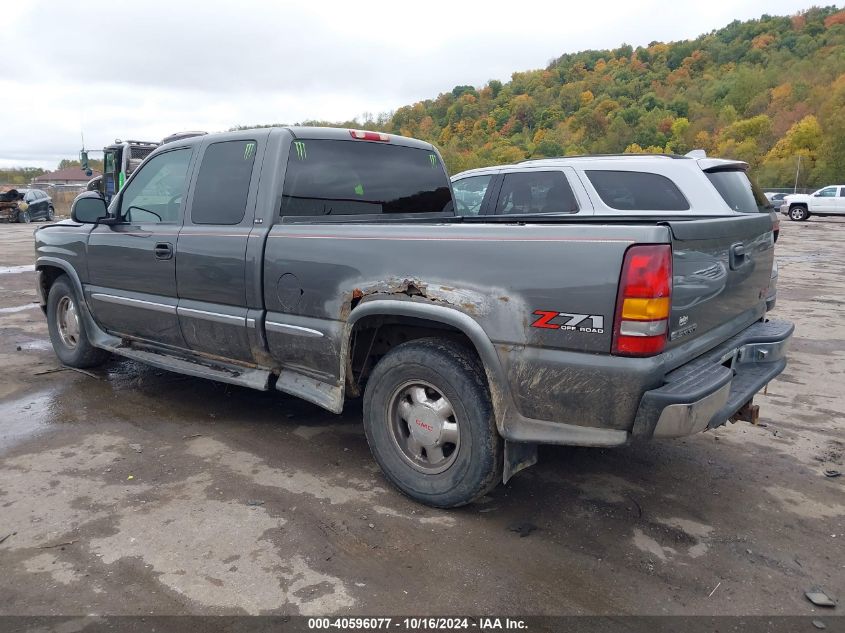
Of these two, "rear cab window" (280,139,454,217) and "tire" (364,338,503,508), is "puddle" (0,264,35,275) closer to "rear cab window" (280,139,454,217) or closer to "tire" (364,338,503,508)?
"rear cab window" (280,139,454,217)

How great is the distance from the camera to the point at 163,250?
14.1 feet

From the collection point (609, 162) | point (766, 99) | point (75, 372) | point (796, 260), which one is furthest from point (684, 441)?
point (766, 99)

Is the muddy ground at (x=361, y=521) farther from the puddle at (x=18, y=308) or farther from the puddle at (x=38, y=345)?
the puddle at (x=18, y=308)

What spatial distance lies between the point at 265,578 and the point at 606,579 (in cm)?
146

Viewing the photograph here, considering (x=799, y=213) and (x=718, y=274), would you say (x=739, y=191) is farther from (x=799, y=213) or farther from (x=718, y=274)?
(x=799, y=213)

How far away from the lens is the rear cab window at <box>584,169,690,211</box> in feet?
19.5

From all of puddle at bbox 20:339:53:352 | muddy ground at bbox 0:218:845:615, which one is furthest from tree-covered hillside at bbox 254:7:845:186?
muddy ground at bbox 0:218:845:615

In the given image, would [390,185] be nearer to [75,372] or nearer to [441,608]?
[441,608]

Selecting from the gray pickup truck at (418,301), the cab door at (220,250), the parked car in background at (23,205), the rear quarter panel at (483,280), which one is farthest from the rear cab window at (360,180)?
the parked car in background at (23,205)

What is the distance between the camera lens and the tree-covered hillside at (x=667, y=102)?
7488cm

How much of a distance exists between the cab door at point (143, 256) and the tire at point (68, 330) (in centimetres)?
46

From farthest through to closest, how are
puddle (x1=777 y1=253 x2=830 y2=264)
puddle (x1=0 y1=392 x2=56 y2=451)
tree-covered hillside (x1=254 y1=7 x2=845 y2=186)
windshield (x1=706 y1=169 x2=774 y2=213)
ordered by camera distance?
tree-covered hillside (x1=254 y1=7 x2=845 y2=186) < puddle (x1=777 y1=253 x2=830 y2=264) < windshield (x1=706 y1=169 x2=774 y2=213) < puddle (x1=0 y1=392 x2=56 y2=451)

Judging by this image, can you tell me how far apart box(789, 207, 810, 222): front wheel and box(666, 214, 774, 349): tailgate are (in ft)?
108

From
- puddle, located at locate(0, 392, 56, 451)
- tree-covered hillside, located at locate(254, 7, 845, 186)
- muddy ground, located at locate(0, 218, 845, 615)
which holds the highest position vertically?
tree-covered hillside, located at locate(254, 7, 845, 186)
